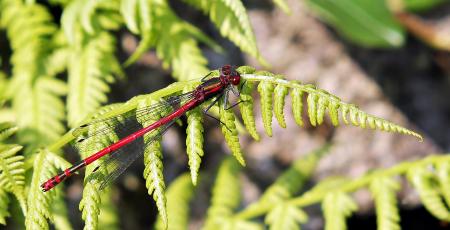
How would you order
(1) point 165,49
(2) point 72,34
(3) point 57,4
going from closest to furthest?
1. (2) point 72,34
2. (1) point 165,49
3. (3) point 57,4

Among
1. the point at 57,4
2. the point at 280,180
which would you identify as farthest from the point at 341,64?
the point at 57,4

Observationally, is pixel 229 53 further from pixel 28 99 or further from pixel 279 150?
pixel 28 99

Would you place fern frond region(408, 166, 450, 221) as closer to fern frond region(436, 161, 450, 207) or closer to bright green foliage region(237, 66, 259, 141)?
fern frond region(436, 161, 450, 207)

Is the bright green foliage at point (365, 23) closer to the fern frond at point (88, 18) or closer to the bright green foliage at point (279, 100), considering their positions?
the fern frond at point (88, 18)

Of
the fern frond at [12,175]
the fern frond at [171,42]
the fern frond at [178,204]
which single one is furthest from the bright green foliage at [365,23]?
the fern frond at [12,175]

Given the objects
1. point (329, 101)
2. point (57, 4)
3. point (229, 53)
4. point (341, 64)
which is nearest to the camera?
point (329, 101)

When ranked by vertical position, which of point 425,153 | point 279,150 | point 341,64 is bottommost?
point 279,150
